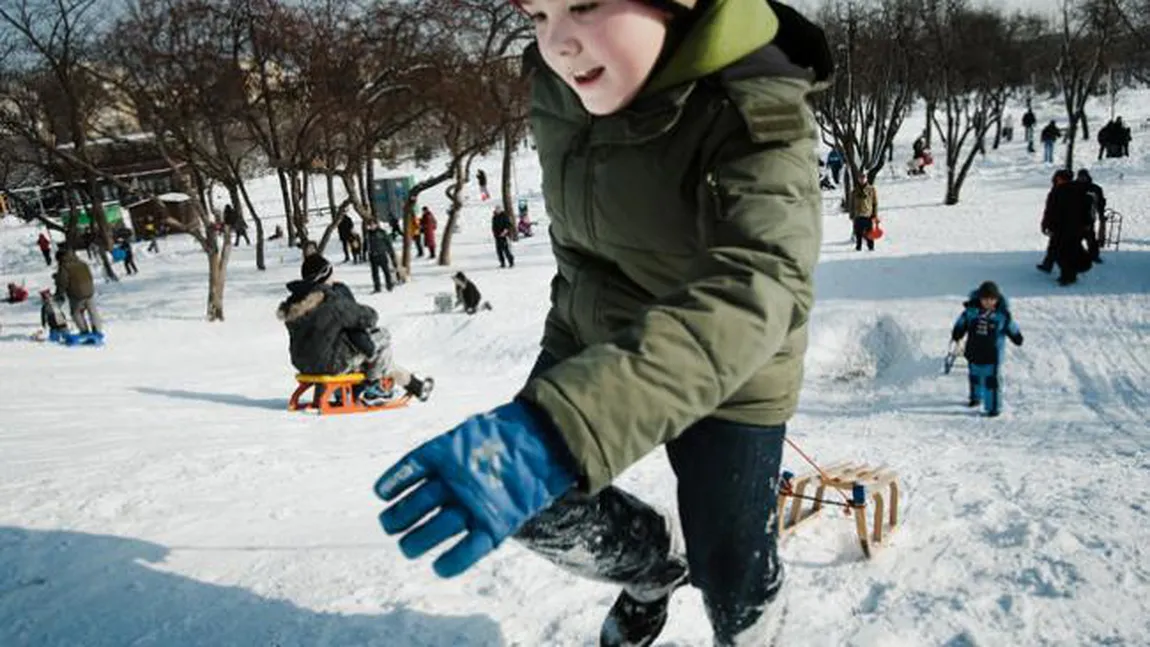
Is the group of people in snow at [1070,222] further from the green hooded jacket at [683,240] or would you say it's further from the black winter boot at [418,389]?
the green hooded jacket at [683,240]

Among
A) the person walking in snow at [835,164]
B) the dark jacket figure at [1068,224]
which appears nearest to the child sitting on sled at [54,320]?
the dark jacket figure at [1068,224]

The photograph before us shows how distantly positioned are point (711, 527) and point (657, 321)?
82 cm

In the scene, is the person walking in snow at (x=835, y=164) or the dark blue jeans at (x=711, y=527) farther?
the person walking in snow at (x=835, y=164)

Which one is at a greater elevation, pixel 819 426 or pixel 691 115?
pixel 691 115

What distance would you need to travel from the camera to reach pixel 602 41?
151 cm

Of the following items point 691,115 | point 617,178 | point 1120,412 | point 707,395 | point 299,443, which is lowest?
point 1120,412

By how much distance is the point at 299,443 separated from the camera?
5.66m

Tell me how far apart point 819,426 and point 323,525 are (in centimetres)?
524

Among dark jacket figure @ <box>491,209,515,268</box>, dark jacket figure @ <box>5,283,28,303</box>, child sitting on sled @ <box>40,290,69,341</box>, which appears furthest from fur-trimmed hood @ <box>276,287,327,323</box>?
dark jacket figure @ <box>5,283,28,303</box>

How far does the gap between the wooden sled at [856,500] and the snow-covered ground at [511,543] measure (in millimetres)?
97

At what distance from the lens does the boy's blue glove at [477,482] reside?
42.1 inches

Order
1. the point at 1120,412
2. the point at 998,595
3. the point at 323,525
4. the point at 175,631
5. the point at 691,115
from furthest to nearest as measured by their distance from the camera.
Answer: the point at 1120,412
the point at 323,525
the point at 998,595
the point at 175,631
the point at 691,115

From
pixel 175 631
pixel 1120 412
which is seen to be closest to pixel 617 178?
pixel 175 631

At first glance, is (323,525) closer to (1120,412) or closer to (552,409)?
(552,409)
